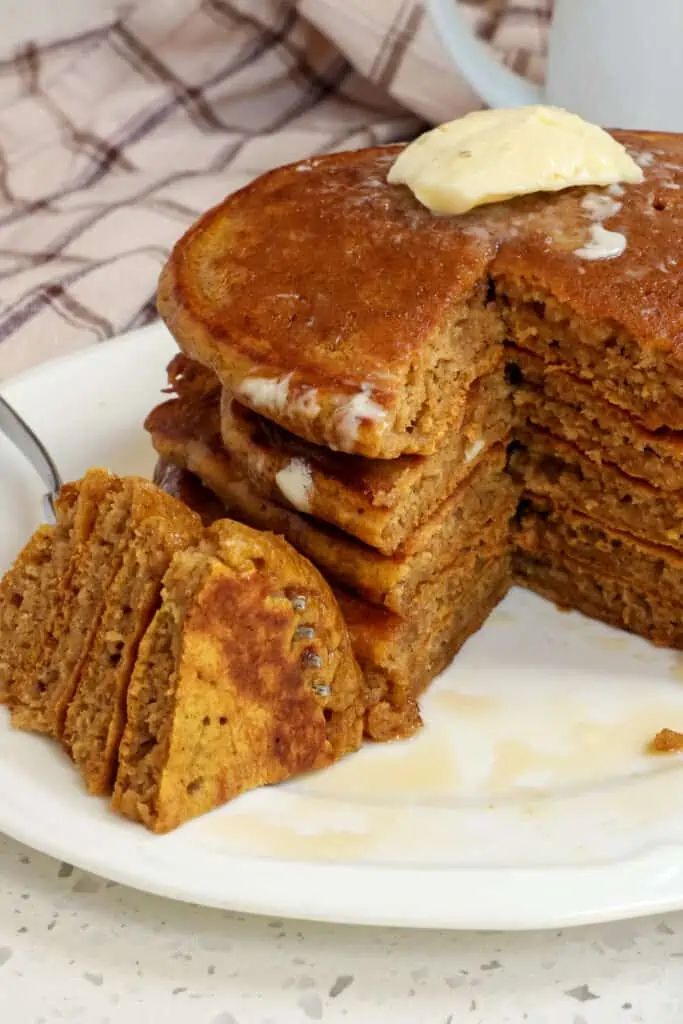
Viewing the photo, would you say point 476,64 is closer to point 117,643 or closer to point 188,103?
point 188,103

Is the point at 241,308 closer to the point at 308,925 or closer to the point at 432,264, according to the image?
the point at 432,264

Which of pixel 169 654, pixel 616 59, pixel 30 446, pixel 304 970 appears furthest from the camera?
pixel 616 59

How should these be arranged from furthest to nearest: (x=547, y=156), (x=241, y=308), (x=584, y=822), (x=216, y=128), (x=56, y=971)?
(x=216, y=128)
(x=547, y=156)
(x=241, y=308)
(x=584, y=822)
(x=56, y=971)

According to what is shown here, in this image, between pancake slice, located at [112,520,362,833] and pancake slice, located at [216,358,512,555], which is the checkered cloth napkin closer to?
pancake slice, located at [216,358,512,555]

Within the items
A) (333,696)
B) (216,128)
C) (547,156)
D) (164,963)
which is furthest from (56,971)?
(216,128)

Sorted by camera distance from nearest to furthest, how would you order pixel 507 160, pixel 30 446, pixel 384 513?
pixel 384 513 < pixel 507 160 < pixel 30 446

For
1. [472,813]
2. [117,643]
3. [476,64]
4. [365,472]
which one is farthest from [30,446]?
[476,64]

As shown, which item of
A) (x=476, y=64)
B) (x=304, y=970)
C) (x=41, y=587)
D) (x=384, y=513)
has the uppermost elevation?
(x=476, y=64)

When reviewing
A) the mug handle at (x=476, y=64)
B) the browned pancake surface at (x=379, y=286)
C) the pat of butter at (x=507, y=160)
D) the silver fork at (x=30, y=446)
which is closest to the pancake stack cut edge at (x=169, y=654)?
the browned pancake surface at (x=379, y=286)
